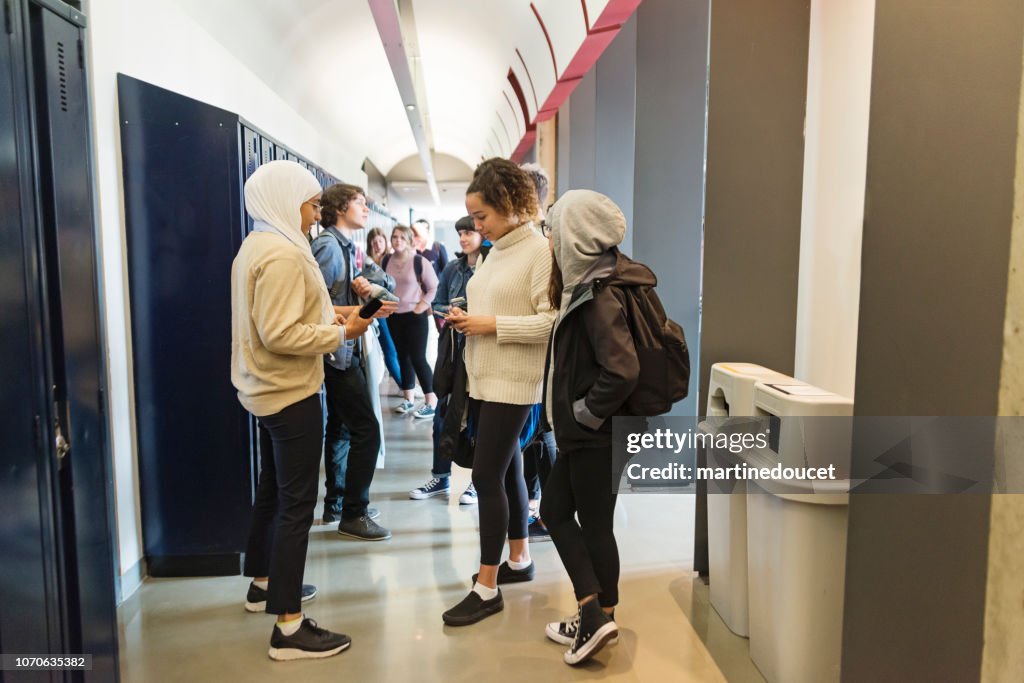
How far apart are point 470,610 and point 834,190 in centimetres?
235

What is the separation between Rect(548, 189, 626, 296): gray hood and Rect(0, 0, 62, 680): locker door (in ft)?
4.79

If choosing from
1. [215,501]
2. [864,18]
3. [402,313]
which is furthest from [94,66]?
[402,313]

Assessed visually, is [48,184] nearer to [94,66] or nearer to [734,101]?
[94,66]

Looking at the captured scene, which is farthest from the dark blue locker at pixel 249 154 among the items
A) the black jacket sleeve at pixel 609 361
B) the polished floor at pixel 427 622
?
the black jacket sleeve at pixel 609 361

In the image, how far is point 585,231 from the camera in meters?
2.29

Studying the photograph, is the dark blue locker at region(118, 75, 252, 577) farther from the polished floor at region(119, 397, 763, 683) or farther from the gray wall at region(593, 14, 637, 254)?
the gray wall at region(593, 14, 637, 254)

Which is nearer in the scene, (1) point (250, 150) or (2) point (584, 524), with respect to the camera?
(2) point (584, 524)

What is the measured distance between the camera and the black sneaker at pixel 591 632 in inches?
96.4

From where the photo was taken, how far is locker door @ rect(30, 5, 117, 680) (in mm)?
1641

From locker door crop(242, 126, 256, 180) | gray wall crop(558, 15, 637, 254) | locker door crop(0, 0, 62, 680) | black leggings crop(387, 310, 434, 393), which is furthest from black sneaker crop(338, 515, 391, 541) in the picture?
gray wall crop(558, 15, 637, 254)

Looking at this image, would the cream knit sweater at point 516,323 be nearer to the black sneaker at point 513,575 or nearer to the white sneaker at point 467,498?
the black sneaker at point 513,575

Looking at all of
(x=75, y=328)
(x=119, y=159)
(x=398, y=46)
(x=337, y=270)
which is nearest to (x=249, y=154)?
(x=119, y=159)

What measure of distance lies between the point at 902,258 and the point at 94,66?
2894 mm

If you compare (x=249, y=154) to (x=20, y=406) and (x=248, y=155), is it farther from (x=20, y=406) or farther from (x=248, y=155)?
(x=20, y=406)
